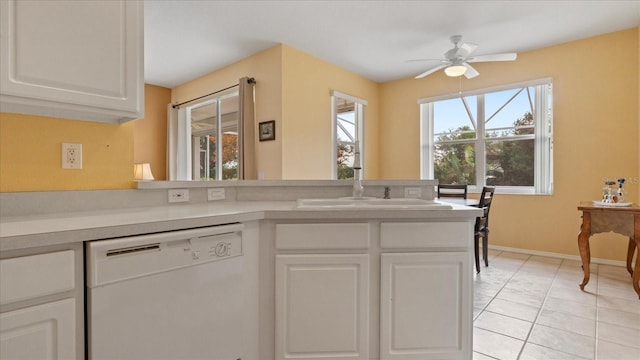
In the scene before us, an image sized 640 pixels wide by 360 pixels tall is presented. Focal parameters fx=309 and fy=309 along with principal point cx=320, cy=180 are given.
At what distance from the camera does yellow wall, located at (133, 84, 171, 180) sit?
5480mm

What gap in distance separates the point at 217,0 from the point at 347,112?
2.60 m

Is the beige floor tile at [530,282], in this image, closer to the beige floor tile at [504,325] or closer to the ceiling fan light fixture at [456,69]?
the beige floor tile at [504,325]

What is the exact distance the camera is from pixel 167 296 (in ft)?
3.83

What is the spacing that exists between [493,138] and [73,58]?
467cm

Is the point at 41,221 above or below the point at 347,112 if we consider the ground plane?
below

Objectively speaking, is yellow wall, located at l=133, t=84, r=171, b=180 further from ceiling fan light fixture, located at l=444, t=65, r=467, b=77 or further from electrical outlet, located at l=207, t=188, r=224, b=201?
ceiling fan light fixture, located at l=444, t=65, r=467, b=77

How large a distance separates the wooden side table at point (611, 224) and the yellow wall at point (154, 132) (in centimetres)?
610

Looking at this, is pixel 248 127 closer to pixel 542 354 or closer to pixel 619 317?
pixel 542 354

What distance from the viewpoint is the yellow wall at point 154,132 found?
18.0ft

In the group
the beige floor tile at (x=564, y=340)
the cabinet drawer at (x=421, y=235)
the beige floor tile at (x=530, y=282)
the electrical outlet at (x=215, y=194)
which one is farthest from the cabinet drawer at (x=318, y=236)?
the beige floor tile at (x=530, y=282)

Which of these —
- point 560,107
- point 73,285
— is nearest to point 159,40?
point 73,285

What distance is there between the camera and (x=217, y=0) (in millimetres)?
2906

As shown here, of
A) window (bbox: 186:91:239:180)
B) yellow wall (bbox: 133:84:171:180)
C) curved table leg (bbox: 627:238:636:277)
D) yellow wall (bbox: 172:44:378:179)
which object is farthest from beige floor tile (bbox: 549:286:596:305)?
yellow wall (bbox: 133:84:171:180)

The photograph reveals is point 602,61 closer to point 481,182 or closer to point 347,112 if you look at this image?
point 481,182
